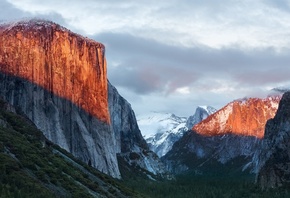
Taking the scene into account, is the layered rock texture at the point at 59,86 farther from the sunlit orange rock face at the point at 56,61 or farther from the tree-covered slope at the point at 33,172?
the tree-covered slope at the point at 33,172

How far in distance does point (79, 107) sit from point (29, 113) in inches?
1022

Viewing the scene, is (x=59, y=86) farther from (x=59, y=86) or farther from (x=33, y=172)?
→ (x=33, y=172)

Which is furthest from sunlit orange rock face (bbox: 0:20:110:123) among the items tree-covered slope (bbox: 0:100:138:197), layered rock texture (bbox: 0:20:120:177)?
tree-covered slope (bbox: 0:100:138:197)

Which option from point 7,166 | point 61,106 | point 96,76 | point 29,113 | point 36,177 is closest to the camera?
point 7,166

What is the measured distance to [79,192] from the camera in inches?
2429

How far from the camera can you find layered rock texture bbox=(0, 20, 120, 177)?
559 ft

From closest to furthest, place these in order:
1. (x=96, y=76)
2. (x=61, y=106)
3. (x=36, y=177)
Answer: (x=36, y=177) → (x=61, y=106) → (x=96, y=76)

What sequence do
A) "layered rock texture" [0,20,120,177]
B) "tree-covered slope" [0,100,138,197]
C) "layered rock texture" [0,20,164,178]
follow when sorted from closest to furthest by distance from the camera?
"tree-covered slope" [0,100,138,197]
"layered rock texture" [0,20,164,178]
"layered rock texture" [0,20,120,177]

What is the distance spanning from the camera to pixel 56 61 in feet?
598

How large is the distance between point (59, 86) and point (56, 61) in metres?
7.84

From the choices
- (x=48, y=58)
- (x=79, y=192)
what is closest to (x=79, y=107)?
(x=48, y=58)

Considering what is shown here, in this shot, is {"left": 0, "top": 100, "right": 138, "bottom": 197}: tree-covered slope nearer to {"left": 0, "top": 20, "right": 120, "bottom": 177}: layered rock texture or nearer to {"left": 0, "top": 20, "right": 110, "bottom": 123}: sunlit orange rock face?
{"left": 0, "top": 20, "right": 120, "bottom": 177}: layered rock texture

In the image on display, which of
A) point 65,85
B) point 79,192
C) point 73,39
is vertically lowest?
point 79,192

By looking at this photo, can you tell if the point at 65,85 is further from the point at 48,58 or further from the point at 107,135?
the point at 107,135
